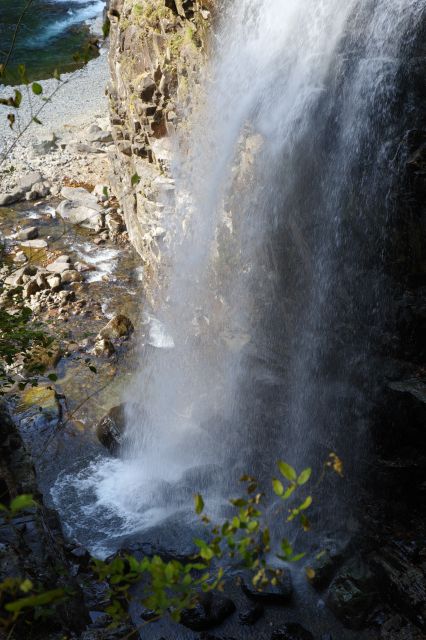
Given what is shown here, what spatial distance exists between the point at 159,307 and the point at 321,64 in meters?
6.06

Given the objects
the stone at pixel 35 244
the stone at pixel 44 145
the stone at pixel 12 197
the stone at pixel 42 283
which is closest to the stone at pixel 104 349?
A: the stone at pixel 42 283

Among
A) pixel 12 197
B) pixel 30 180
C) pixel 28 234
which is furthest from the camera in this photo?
pixel 30 180

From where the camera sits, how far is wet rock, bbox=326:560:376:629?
6.39 m

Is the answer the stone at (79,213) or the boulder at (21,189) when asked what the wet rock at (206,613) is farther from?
the boulder at (21,189)

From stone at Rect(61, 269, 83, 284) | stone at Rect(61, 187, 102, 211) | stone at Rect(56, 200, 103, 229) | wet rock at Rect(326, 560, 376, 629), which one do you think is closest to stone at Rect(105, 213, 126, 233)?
stone at Rect(56, 200, 103, 229)

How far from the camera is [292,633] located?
20.5 feet

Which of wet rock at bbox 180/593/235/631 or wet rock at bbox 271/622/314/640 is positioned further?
wet rock at bbox 180/593/235/631

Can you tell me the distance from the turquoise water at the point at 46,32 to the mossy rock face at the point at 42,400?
15729 mm

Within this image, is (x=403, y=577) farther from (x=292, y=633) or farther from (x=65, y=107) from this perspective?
(x=65, y=107)

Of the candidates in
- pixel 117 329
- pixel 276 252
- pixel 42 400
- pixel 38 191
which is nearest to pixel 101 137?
pixel 38 191

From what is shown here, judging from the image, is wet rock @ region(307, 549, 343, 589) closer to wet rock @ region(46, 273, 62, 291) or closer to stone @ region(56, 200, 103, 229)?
wet rock @ region(46, 273, 62, 291)

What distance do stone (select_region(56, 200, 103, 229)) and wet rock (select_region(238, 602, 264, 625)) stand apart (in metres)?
11.0

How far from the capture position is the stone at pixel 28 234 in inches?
581

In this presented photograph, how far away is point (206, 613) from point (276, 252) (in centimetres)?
504
